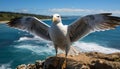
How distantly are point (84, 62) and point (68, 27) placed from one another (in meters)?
1.46

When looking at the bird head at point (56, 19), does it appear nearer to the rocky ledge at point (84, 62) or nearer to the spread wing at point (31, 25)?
the spread wing at point (31, 25)

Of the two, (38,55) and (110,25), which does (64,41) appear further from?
(38,55)

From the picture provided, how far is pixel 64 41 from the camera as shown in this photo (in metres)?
10.4

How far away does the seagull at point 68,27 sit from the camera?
9.88 m

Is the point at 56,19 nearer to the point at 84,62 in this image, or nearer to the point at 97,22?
the point at 97,22

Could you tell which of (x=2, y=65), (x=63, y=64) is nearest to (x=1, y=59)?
(x=2, y=65)

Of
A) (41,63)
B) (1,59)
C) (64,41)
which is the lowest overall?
(1,59)

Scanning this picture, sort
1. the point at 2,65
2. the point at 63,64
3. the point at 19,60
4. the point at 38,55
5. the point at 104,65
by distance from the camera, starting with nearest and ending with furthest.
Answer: the point at 104,65 → the point at 63,64 → the point at 2,65 → the point at 19,60 → the point at 38,55

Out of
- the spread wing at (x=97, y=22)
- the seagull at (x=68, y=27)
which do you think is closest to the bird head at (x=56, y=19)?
the seagull at (x=68, y=27)

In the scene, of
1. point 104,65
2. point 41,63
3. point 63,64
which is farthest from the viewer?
point 41,63

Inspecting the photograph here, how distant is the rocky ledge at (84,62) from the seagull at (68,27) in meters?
0.51

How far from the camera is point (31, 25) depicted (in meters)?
11.5

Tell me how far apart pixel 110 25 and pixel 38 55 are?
23.4 m

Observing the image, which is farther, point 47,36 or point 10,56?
point 10,56
